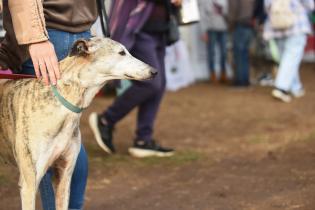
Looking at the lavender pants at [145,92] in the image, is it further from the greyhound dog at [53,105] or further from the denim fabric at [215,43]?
the denim fabric at [215,43]

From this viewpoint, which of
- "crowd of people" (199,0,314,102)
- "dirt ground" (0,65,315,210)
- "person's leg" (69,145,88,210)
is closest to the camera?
"person's leg" (69,145,88,210)

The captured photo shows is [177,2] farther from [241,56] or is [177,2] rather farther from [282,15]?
[241,56]

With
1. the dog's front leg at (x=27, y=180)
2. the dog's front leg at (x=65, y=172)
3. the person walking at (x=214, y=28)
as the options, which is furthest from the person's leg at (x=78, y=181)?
the person walking at (x=214, y=28)

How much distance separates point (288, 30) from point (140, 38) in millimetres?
4012

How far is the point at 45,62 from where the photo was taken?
331 cm

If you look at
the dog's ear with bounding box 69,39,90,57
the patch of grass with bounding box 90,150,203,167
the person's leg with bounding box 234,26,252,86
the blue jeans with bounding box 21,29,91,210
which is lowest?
the person's leg with bounding box 234,26,252,86

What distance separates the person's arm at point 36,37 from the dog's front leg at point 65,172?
369 mm

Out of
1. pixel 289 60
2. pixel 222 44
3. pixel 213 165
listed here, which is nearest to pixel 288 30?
pixel 289 60

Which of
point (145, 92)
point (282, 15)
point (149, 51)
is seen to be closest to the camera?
point (149, 51)

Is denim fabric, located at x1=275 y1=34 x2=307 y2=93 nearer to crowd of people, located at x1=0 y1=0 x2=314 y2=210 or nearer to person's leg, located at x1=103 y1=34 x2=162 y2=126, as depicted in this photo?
crowd of people, located at x1=0 y1=0 x2=314 y2=210

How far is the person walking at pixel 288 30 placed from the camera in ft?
30.2

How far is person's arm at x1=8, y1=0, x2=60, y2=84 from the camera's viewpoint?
10.8ft

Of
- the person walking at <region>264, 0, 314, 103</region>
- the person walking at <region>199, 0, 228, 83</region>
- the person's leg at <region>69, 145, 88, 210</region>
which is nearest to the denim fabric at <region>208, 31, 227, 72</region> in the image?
the person walking at <region>199, 0, 228, 83</region>

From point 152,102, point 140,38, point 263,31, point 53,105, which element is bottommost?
point 263,31
